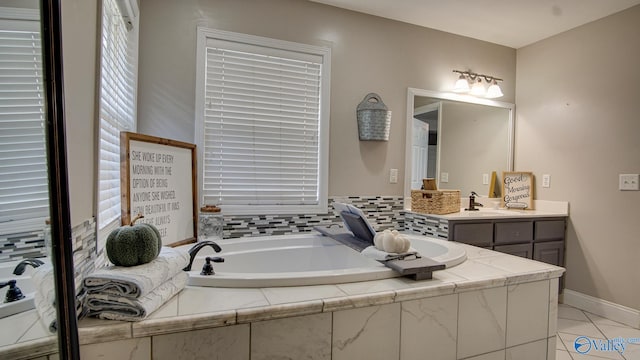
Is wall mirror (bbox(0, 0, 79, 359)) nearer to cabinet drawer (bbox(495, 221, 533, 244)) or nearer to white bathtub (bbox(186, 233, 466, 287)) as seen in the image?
white bathtub (bbox(186, 233, 466, 287))

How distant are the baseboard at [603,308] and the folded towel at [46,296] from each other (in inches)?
141

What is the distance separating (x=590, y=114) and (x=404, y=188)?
1700 mm

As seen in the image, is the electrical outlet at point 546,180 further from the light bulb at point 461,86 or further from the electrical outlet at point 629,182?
the light bulb at point 461,86

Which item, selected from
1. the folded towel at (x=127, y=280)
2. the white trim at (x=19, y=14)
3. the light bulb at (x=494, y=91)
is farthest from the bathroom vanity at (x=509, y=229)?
the white trim at (x=19, y=14)

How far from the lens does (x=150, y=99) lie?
2205 millimetres

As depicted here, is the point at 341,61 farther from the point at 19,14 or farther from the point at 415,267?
the point at 19,14

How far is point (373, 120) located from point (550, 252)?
6.47 feet

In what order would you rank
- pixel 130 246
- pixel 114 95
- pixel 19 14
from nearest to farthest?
pixel 19 14, pixel 130 246, pixel 114 95

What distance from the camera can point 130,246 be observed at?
3.45 ft

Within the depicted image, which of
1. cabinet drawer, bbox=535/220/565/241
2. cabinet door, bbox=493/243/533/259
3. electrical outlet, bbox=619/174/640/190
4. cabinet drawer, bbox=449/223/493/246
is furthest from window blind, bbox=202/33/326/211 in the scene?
electrical outlet, bbox=619/174/640/190

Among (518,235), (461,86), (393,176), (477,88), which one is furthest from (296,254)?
(477,88)

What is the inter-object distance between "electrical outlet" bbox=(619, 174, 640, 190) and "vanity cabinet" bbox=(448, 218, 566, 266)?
21.1 inches

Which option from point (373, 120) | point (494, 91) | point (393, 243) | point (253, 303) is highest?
point (494, 91)

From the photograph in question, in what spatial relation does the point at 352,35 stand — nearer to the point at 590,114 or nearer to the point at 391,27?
the point at 391,27
